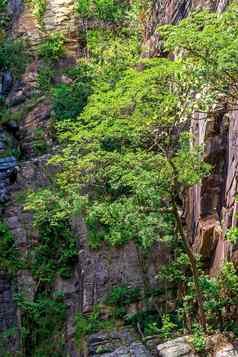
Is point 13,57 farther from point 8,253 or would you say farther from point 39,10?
point 8,253

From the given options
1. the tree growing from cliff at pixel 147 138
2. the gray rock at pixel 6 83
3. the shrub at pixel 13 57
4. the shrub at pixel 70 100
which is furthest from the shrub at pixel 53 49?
the tree growing from cliff at pixel 147 138

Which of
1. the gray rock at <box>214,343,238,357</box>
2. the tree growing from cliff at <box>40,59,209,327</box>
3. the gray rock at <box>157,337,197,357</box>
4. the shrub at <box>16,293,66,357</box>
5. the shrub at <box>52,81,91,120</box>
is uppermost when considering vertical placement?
the tree growing from cliff at <box>40,59,209,327</box>

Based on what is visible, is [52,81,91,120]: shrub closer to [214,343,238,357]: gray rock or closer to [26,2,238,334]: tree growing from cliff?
[26,2,238,334]: tree growing from cliff

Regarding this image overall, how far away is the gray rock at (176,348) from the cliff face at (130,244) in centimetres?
46

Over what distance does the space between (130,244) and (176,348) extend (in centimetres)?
405

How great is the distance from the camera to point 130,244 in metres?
12.9

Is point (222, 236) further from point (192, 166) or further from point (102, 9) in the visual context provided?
point (102, 9)

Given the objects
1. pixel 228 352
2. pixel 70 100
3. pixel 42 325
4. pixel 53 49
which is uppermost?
pixel 53 49

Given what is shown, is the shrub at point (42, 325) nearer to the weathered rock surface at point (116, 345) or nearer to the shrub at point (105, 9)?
the weathered rock surface at point (116, 345)

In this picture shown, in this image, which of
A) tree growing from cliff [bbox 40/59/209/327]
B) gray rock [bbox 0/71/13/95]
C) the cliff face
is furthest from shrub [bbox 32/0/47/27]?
tree growing from cliff [bbox 40/59/209/327]

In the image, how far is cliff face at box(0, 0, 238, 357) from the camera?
1035 cm

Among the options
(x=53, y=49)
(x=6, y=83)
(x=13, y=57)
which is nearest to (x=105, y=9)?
(x=53, y=49)

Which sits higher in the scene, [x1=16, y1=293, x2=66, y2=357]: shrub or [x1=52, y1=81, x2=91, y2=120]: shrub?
[x1=52, y1=81, x2=91, y2=120]: shrub

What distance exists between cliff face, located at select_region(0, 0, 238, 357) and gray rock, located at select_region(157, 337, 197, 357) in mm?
462
